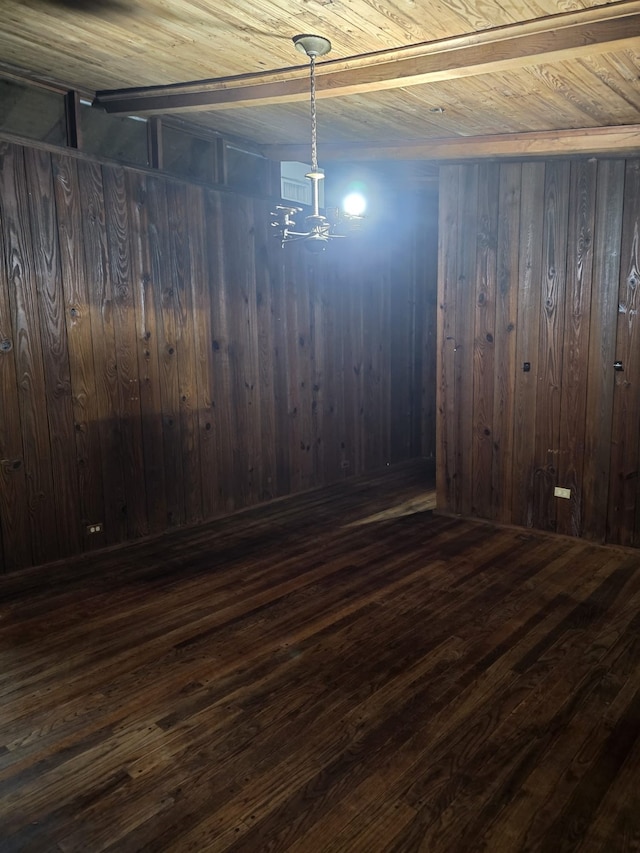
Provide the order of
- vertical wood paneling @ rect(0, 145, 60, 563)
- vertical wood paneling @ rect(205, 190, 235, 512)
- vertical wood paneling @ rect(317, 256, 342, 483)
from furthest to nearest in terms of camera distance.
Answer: vertical wood paneling @ rect(317, 256, 342, 483), vertical wood paneling @ rect(205, 190, 235, 512), vertical wood paneling @ rect(0, 145, 60, 563)

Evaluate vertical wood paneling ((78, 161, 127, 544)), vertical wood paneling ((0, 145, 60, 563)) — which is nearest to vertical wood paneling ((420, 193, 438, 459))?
vertical wood paneling ((78, 161, 127, 544))

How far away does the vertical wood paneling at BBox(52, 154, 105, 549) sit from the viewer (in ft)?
13.2

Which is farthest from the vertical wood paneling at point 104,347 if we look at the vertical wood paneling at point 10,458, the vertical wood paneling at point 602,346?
the vertical wood paneling at point 602,346

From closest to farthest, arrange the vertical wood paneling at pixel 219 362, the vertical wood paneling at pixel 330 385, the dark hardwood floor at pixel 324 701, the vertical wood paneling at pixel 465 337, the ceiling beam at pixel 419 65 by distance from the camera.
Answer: the dark hardwood floor at pixel 324 701 < the ceiling beam at pixel 419 65 < the vertical wood paneling at pixel 465 337 < the vertical wood paneling at pixel 219 362 < the vertical wood paneling at pixel 330 385

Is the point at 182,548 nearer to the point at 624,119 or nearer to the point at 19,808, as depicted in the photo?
the point at 19,808

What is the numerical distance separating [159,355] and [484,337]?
2.44 meters

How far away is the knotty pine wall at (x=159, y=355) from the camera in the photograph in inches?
156

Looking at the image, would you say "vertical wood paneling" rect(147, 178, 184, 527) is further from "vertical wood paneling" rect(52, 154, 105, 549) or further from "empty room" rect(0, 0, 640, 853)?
"vertical wood paneling" rect(52, 154, 105, 549)

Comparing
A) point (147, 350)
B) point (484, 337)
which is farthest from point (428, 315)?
point (147, 350)

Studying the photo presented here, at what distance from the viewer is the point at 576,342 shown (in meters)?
4.50

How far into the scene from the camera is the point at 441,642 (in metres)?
3.12

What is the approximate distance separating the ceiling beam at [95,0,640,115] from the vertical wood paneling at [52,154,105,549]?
0.64 meters

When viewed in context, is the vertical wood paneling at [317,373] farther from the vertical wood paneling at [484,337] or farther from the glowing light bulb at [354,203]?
the vertical wood paneling at [484,337]

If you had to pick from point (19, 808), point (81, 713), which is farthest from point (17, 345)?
point (19, 808)
